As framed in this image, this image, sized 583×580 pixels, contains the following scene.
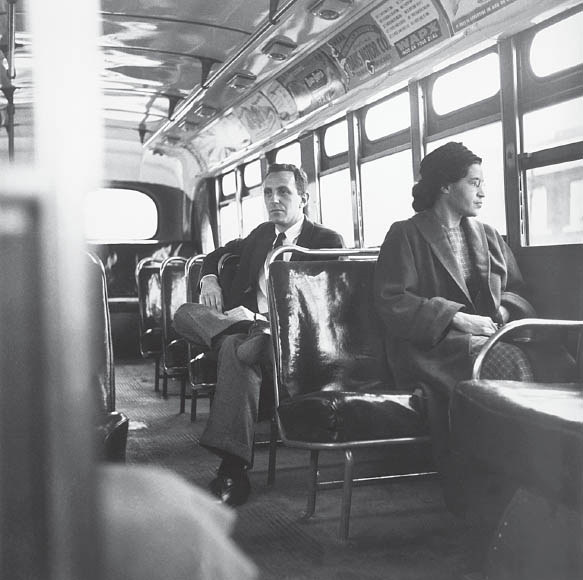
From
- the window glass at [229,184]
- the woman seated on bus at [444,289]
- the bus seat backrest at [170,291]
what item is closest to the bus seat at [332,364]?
the woman seated on bus at [444,289]

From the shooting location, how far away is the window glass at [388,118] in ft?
15.5

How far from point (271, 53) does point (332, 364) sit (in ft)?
10.8

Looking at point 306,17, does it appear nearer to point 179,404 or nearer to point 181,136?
point 179,404

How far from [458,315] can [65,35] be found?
2.30 metres

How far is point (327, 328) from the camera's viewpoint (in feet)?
9.29

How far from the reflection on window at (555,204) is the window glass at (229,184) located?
5.24 meters

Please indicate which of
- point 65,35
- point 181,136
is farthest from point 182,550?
point 181,136

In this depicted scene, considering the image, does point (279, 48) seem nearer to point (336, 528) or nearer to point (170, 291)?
point (170, 291)

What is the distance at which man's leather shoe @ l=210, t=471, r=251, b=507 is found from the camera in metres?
2.92

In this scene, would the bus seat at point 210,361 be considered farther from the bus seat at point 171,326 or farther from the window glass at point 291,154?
the window glass at point 291,154

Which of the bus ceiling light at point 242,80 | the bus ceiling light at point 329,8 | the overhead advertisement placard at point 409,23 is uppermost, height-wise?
the bus ceiling light at point 242,80

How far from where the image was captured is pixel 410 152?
185 inches

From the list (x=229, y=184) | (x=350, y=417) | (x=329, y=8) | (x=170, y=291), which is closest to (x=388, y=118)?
(x=329, y=8)

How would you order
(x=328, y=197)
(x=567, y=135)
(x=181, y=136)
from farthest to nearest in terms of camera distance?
(x=181, y=136) < (x=328, y=197) < (x=567, y=135)
